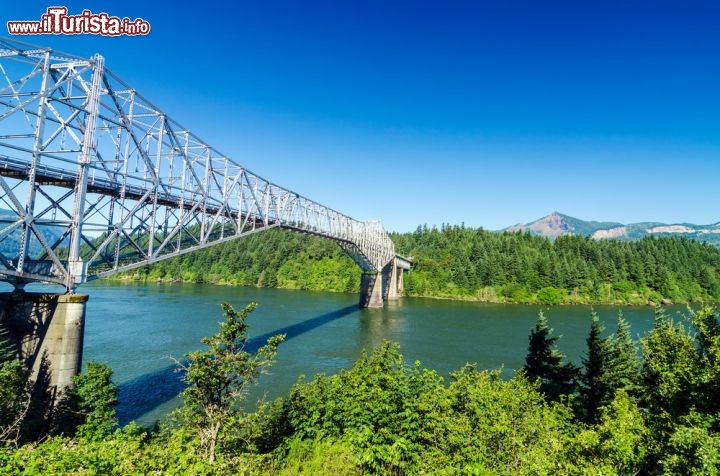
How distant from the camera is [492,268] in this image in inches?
3826

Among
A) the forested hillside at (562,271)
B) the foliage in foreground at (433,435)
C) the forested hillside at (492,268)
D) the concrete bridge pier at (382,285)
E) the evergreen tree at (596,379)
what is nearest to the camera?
the foliage in foreground at (433,435)

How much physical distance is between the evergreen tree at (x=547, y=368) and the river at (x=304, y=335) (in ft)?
11.9

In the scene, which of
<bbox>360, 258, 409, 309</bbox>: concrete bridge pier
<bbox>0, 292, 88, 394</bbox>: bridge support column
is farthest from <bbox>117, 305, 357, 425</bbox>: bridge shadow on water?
<bbox>360, 258, 409, 309</bbox>: concrete bridge pier

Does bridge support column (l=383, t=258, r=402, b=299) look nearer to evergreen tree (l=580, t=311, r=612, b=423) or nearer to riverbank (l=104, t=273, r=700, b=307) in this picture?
riverbank (l=104, t=273, r=700, b=307)

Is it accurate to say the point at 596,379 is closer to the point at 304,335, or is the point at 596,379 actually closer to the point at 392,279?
the point at 304,335

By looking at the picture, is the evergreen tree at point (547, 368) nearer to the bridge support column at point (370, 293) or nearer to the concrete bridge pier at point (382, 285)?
the bridge support column at point (370, 293)

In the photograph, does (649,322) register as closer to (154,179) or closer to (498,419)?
(498,419)

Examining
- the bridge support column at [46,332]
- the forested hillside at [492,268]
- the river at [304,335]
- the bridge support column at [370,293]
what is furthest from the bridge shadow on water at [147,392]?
the forested hillside at [492,268]

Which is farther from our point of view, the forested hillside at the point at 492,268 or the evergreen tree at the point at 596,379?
the forested hillside at the point at 492,268

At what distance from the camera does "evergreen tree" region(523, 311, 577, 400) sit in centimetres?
2285

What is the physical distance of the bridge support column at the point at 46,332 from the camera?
55.3ft

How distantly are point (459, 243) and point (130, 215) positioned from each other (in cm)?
10782

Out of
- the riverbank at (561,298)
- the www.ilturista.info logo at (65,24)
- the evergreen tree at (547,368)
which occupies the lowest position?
the riverbank at (561,298)

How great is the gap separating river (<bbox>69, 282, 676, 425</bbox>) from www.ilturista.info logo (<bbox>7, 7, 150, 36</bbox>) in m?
16.3
